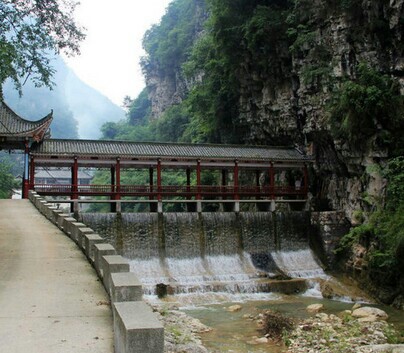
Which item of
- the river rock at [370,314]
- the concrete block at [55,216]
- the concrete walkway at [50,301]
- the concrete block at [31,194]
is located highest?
the concrete block at [31,194]

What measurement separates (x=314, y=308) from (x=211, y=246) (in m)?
8.30

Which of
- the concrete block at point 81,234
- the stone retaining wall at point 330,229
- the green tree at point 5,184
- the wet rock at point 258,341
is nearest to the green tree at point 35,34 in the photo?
the concrete block at point 81,234

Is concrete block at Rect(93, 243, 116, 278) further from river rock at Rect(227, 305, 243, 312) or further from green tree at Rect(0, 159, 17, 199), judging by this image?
green tree at Rect(0, 159, 17, 199)

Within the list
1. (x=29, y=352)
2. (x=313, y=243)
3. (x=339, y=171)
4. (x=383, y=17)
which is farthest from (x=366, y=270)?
(x=29, y=352)

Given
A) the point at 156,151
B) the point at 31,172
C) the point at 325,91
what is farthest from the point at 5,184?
the point at 325,91

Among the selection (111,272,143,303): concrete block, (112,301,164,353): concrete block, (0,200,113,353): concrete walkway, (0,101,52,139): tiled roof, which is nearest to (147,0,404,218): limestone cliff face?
(0,101,52,139): tiled roof

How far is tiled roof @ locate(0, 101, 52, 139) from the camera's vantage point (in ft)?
84.9

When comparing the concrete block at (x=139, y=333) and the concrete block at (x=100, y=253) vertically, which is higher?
the concrete block at (x=100, y=253)

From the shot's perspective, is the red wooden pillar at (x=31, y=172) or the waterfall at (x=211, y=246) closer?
the waterfall at (x=211, y=246)

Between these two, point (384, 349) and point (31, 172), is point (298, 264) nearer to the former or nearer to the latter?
point (384, 349)

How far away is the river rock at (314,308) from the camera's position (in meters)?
18.7

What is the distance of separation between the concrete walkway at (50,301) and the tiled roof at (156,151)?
13589 millimetres

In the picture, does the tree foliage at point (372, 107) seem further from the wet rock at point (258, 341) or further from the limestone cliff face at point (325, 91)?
the wet rock at point (258, 341)

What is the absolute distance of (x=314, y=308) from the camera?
18875mm
